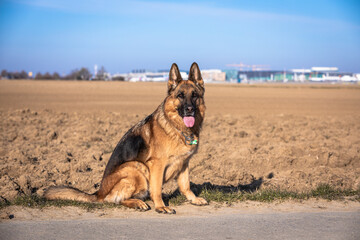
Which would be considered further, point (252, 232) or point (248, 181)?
point (248, 181)

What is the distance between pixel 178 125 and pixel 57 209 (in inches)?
78.1

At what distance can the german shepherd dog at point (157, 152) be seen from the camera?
5.75m

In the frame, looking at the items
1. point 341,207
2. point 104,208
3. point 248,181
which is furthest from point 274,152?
point 104,208

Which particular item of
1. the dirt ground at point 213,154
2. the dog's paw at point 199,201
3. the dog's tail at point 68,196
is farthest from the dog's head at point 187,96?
the dirt ground at point 213,154

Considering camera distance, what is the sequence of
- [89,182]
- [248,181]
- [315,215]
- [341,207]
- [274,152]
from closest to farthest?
[315,215] < [341,207] < [89,182] < [248,181] < [274,152]

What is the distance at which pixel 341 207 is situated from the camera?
5.86 meters

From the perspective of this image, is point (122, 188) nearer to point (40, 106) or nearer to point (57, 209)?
point (57, 209)

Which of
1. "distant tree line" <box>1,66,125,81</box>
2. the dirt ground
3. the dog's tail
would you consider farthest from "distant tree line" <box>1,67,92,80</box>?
the dog's tail

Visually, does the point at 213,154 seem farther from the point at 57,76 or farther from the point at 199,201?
the point at 57,76

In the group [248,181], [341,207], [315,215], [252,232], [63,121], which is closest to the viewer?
[252,232]

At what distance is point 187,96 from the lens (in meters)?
5.76

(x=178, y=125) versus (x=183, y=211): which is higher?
(x=178, y=125)

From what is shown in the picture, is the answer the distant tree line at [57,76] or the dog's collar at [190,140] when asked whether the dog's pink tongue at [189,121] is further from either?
the distant tree line at [57,76]

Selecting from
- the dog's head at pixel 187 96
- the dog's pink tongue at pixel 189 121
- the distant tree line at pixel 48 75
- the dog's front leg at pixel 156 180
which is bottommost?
the dog's front leg at pixel 156 180
